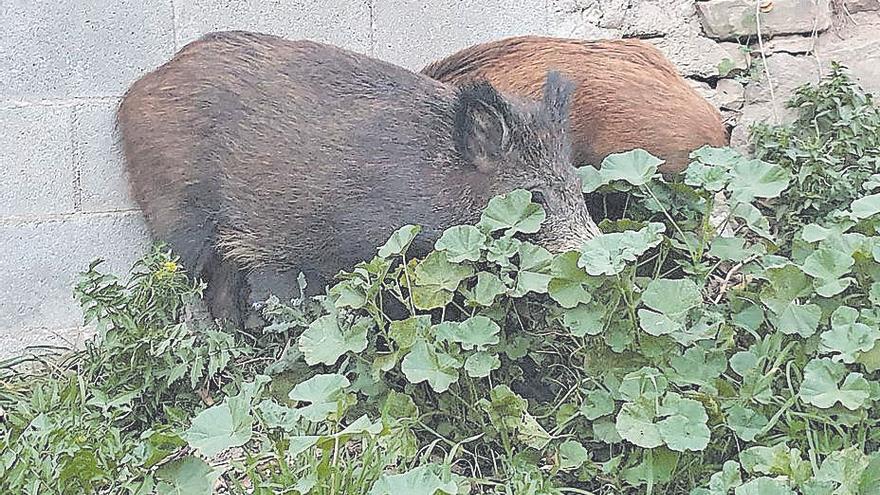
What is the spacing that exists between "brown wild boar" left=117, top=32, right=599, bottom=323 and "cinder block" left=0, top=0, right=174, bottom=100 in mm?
169

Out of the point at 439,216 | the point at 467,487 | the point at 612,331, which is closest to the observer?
the point at 467,487

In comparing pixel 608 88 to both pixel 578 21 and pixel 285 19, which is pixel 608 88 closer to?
pixel 578 21

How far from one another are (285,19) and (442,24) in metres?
0.61

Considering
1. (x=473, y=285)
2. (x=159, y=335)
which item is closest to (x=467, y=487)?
(x=473, y=285)

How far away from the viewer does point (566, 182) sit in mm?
3371

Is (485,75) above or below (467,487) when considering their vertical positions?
above

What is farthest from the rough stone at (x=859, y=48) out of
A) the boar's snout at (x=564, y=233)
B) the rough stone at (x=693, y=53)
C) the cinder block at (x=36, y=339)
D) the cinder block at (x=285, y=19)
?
the cinder block at (x=36, y=339)

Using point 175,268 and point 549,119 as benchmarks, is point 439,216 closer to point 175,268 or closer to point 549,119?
point 549,119

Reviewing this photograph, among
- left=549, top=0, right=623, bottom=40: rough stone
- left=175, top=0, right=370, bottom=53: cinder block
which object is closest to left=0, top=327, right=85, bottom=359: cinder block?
left=175, top=0, right=370, bottom=53: cinder block

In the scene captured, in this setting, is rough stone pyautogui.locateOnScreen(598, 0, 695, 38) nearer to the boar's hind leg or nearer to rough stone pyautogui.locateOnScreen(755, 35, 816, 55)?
rough stone pyautogui.locateOnScreen(755, 35, 816, 55)

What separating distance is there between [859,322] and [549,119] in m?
1.22

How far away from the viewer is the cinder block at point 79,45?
12.4 ft

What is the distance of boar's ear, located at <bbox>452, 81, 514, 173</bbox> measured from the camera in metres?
3.26

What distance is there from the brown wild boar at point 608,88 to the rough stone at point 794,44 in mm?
504
